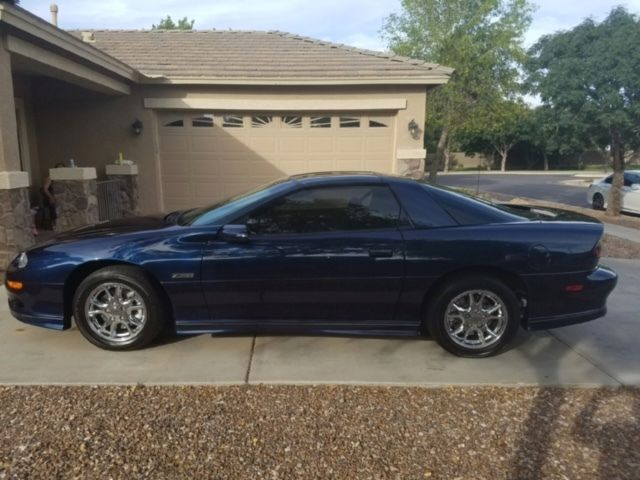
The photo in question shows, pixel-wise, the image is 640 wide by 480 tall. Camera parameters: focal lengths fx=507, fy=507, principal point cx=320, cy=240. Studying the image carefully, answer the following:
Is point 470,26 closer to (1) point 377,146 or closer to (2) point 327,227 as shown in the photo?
(1) point 377,146

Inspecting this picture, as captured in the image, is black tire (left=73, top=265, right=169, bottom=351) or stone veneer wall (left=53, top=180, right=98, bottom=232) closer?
black tire (left=73, top=265, right=169, bottom=351)

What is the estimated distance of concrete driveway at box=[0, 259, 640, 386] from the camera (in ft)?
12.3

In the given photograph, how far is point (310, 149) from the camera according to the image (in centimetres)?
1051

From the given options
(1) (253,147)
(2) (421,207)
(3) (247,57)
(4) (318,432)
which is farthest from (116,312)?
(3) (247,57)

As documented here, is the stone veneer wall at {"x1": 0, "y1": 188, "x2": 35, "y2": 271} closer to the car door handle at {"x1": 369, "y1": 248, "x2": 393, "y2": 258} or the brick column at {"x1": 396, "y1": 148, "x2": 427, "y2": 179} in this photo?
the car door handle at {"x1": 369, "y1": 248, "x2": 393, "y2": 258}

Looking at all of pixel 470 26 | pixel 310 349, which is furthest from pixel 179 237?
pixel 470 26

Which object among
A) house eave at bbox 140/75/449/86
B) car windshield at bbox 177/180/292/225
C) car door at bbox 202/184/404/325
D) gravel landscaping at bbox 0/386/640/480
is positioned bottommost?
gravel landscaping at bbox 0/386/640/480

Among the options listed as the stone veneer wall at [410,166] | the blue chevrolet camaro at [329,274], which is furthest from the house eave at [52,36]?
the stone veneer wall at [410,166]

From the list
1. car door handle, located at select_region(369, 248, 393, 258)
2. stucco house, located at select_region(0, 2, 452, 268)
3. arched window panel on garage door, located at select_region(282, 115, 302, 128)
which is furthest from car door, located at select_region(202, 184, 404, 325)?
arched window panel on garage door, located at select_region(282, 115, 302, 128)

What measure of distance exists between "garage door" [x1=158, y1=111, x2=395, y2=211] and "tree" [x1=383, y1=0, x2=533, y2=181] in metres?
8.81

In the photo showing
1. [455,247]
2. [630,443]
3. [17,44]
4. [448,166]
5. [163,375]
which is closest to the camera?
[630,443]

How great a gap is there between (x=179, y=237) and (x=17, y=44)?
13.3ft

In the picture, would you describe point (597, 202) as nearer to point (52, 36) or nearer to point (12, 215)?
point (52, 36)

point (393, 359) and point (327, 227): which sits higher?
point (327, 227)
